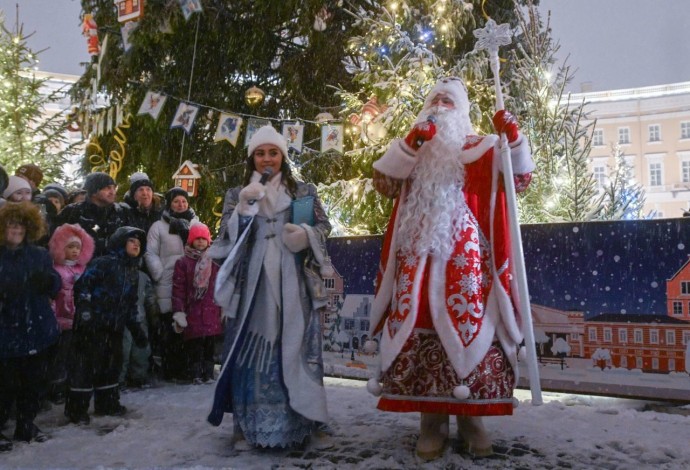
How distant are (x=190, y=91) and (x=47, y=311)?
26.6 ft

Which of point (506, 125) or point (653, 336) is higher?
point (506, 125)

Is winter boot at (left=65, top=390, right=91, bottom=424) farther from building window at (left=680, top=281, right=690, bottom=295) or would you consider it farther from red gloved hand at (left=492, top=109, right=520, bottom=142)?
building window at (left=680, top=281, right=690, bottom=295)

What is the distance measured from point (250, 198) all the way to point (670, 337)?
329cm

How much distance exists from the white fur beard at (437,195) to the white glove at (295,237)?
571 millimetres

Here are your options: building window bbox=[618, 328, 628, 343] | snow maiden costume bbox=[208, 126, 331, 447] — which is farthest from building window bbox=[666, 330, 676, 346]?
snow maiden costume bbox=[208, 126, 331, 447]

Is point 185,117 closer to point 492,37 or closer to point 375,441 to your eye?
point 492,37

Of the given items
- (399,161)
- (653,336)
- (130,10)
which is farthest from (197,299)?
(130,10)

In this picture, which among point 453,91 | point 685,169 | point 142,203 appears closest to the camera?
point 453,91

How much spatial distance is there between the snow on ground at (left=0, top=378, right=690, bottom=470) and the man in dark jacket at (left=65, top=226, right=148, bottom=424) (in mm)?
187

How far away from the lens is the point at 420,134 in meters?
3.41

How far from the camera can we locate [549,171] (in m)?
6.88

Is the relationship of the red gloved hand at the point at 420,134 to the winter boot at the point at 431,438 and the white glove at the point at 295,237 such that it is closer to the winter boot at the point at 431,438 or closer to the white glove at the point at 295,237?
the white glove at the point at 295,237

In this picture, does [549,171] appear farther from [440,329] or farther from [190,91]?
[190,91]

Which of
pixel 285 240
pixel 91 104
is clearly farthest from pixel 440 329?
pixel 91 104
